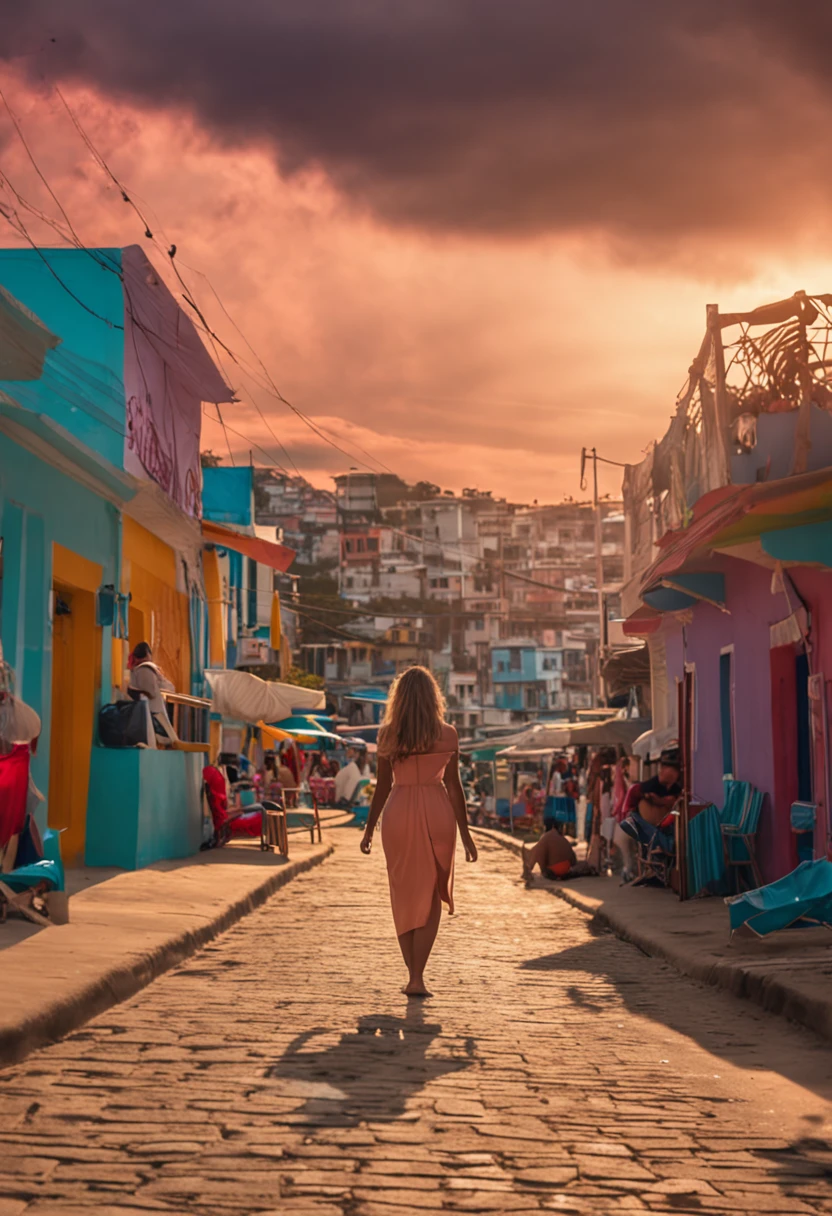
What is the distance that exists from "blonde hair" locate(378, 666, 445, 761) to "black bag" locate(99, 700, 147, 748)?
7.99 metres

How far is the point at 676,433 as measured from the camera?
1931 centimetres

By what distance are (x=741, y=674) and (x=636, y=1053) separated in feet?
32.8

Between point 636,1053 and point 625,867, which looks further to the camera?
point 625,867

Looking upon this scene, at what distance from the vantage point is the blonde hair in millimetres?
8891

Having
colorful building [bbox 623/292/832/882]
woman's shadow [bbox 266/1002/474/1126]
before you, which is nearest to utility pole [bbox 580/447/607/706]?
colorful building [bbox 623/292/832/882]

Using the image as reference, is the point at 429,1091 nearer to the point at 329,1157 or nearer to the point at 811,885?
the point at 329,1157

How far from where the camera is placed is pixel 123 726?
16.4m

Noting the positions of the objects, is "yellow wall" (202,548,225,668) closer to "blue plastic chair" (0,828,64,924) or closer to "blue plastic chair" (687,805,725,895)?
"blue plastic chair" (687,805,725,895)

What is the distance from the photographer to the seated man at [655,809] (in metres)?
16.3

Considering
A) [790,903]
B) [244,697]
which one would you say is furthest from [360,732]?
[790,903]

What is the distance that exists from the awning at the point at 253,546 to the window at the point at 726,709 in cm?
794

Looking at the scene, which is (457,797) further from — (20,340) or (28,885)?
(20,340)

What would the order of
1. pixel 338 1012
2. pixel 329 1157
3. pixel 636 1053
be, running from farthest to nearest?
pixel 338 1012 < pixel 636 1053 < pixel 329 1157

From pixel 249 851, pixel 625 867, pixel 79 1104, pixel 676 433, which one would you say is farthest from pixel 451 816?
pixel 249 851
